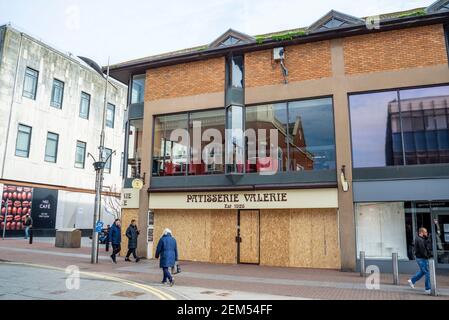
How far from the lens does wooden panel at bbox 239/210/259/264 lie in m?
15.8

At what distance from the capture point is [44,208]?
27.0 metres

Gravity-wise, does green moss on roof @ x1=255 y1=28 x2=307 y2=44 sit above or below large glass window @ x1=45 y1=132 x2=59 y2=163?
above

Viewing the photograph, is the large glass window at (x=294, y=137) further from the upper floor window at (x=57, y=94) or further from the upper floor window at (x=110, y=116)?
the upper floor window at (x=110, y=116)

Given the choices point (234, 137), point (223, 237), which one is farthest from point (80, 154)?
point (223, 237)

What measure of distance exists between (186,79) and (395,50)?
361 inches

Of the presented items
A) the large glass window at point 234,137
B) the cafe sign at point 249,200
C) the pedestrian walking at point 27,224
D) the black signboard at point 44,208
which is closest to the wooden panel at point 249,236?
the cafe sign at point 249,200

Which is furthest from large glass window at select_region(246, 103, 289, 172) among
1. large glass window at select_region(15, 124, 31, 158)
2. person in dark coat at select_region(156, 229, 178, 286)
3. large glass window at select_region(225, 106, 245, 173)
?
large glass window at select_region(15, 124, 31, 158)

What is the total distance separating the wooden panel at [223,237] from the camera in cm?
1616

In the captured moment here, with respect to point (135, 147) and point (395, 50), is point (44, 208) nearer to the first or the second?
point (135, 147)

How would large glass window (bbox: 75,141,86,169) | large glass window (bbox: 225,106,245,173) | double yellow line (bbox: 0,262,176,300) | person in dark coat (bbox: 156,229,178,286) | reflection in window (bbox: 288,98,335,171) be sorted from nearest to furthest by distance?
double yellow line (bbox: 0,262,176,300), person in dark coat (bbox: 156,229,178,286), reflection in window (bbox: 288,98,335,171), large glass window (bbox: 225,106,245,173), large glass window (bbox: 75,141,86,169)

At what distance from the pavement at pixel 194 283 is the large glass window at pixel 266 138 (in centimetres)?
429

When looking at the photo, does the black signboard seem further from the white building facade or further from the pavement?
the pavement

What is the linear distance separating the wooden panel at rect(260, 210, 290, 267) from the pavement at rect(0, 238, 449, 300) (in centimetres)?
73

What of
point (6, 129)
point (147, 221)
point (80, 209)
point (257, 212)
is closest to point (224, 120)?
point (257, 212)
